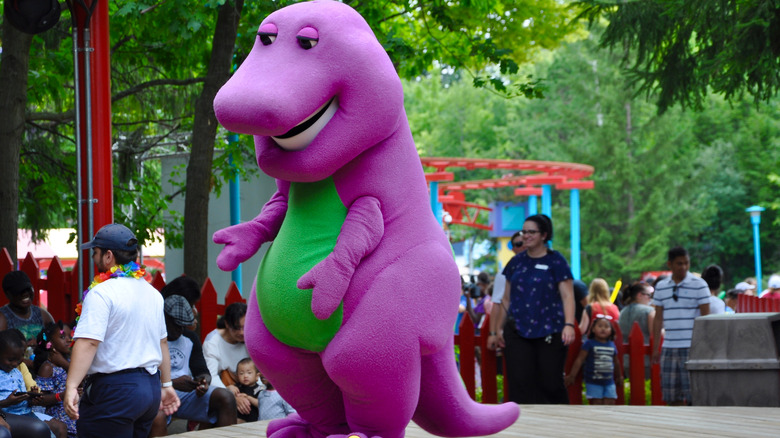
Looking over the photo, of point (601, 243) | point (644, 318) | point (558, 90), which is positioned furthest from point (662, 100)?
point (558, 90)

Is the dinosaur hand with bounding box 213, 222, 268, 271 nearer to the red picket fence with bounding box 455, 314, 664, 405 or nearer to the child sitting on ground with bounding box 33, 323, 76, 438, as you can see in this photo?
the child sitting on ground with bounding box 33, 323, 76, 438

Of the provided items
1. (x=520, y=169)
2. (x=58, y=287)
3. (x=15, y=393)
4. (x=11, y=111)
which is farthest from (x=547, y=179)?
(x=15, y=393)

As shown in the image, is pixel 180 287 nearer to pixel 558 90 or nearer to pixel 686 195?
pixel 686 195

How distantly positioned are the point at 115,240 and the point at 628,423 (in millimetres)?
2974

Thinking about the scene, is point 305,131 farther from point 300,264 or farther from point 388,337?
point 388,337

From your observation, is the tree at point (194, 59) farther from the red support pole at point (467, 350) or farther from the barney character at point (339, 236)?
the barney character at point (339, 236)

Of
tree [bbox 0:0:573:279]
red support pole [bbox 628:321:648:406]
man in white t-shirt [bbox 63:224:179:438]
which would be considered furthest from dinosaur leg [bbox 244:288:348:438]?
red support pole [bbox 628:321:648:406]

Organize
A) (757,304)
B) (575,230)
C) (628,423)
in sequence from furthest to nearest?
(575,230) → (757,304) → (628,423)

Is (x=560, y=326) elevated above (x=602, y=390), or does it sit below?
above

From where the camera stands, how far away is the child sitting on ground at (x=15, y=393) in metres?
4.97

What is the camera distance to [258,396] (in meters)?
6.44

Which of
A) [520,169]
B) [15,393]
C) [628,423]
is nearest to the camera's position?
[15,393]

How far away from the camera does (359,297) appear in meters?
3.21

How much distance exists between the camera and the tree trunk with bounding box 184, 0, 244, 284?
30.0ft
